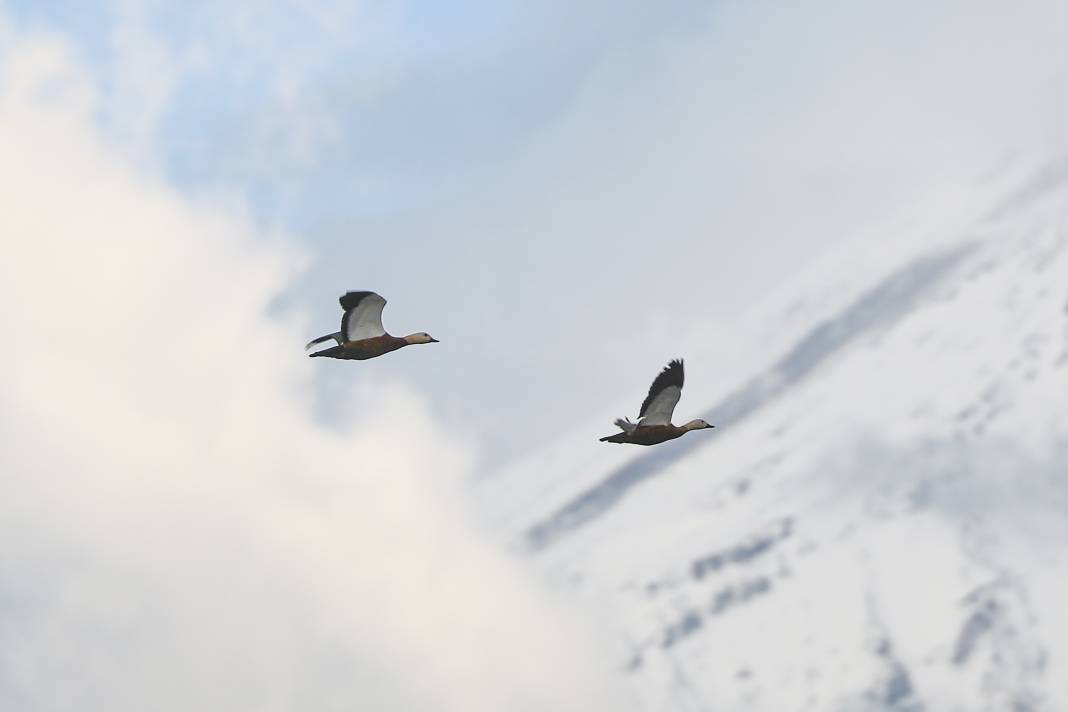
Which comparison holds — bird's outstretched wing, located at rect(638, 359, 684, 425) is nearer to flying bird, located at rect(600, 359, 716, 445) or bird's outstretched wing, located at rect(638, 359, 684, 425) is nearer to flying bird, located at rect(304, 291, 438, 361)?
flying bird, located at rect(600, 359, 716, 445)

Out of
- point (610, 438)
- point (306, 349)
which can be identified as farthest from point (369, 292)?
point (610, 438)

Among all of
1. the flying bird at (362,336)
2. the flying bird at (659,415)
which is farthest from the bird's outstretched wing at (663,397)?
the flying bird at (362,336)

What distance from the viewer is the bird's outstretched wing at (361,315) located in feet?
233

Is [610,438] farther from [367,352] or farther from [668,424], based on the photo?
[367,352]

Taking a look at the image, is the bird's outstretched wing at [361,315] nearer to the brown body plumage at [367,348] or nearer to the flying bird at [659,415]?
the brown body plumage at [367,348]

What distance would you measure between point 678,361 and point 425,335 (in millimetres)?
10263

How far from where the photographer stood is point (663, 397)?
7594 centimetres

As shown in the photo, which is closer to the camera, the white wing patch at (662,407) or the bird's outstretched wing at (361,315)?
the bird's outstretched wing at (361,315)

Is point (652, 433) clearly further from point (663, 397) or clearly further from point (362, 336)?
point (362, 336)

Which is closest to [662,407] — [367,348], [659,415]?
[659,415]

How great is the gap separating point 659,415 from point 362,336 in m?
12.5

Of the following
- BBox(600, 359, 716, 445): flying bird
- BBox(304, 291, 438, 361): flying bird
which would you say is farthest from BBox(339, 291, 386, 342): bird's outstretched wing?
BBox(600, 359, 716, 445): flying bird

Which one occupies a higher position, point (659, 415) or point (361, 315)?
point (361, 315)

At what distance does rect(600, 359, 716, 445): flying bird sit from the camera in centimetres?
7519
